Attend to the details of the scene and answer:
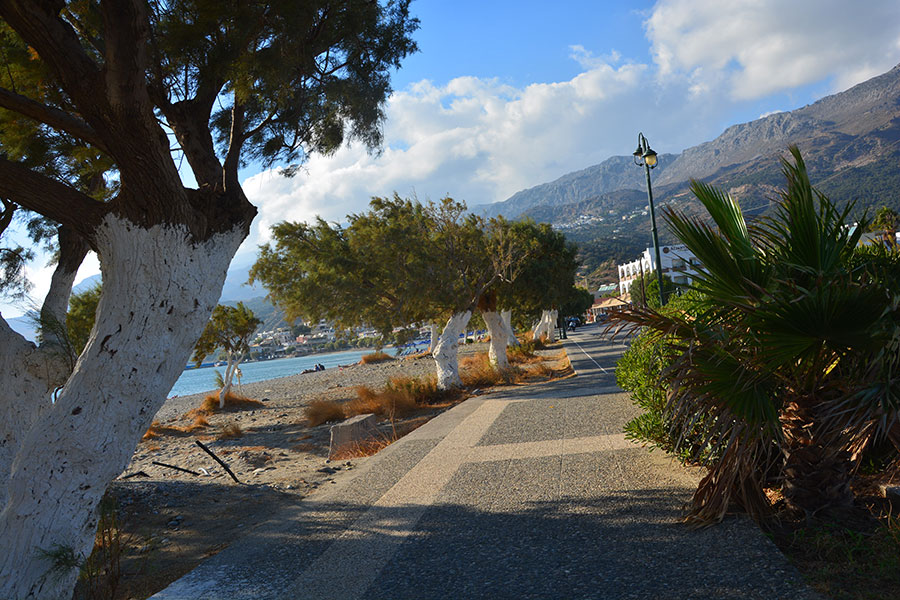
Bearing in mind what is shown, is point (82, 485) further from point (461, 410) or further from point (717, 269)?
point (461, 410)

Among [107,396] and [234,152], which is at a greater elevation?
[234,152]

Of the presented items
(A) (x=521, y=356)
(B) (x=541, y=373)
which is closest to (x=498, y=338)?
(B) (x=541, y=373)

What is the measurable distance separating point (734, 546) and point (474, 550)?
5.98ft

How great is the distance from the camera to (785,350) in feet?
12.8

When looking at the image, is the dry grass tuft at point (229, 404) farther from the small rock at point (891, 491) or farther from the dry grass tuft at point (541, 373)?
the small rock at point (891, 491)

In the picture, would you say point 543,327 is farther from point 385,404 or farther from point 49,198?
point 49,198

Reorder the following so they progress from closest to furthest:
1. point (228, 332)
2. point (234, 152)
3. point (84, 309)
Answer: point (234, 152)
point (84, 309)
point (228, 332)

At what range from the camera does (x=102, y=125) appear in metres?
4.77

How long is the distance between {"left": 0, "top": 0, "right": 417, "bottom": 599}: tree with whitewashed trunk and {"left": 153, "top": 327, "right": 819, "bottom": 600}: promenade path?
1119mm

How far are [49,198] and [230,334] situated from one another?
21671mm

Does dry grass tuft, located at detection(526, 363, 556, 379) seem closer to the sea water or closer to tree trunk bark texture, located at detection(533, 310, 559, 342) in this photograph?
tree trunk bark texture, located at detection(533, 310, 559, 342)

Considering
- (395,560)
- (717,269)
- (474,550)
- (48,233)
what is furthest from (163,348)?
(48,233)

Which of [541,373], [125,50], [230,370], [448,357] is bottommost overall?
[541,373]

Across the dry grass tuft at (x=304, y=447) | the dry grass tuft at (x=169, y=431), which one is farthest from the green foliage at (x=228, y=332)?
the dry grass tuft at (x=304, y=447)
